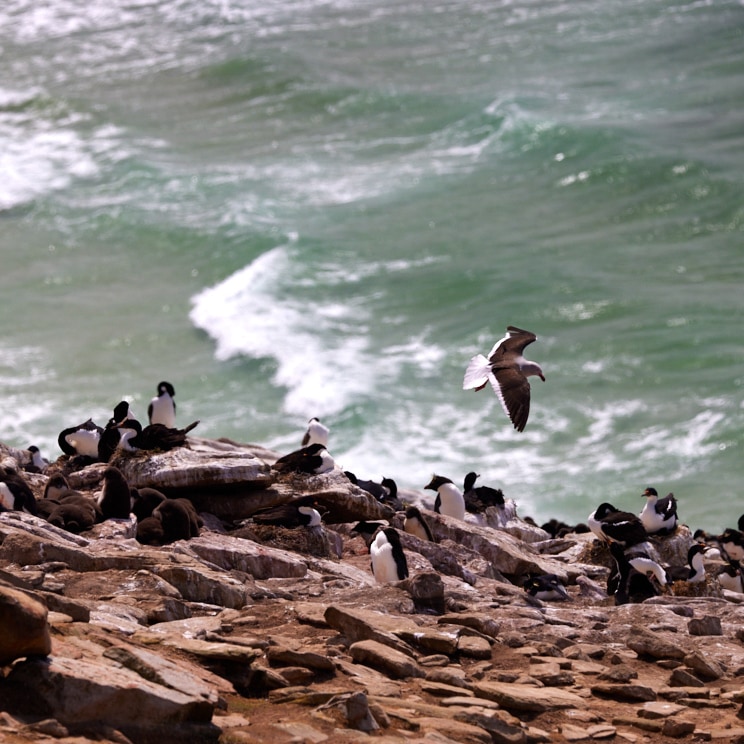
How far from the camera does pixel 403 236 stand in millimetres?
42500

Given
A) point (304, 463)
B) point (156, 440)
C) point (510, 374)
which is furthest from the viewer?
point (304, 463)

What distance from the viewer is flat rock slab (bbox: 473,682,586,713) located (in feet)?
29.9

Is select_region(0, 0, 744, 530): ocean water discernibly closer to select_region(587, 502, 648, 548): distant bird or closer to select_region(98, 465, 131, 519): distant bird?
select_region(587, 502, 648, 548): distant bird

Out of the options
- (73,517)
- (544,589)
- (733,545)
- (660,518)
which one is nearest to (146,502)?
(73,517)

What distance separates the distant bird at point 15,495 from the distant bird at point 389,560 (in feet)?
11.1

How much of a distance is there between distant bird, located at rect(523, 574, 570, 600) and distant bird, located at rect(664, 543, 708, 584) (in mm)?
2096

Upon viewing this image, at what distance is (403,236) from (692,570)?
2766 centimetres

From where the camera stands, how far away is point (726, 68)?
53906 millimetres

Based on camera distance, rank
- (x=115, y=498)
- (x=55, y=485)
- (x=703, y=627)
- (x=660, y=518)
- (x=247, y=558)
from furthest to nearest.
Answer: (x=660, y=518)
(x=55, y=485)
(x=115, y=498)
(x=247, y=558)
(x=703, y=627)

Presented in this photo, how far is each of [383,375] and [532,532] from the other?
1513cm

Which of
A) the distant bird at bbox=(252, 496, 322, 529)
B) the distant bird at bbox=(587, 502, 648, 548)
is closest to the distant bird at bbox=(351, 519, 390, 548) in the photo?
the distant bird at bbox=(252, 496, 322, 529)

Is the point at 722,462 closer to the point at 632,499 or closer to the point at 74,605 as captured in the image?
the point at 632,499

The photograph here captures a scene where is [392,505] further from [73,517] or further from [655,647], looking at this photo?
[655,647]

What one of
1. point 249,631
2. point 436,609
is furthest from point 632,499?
point 249,631
